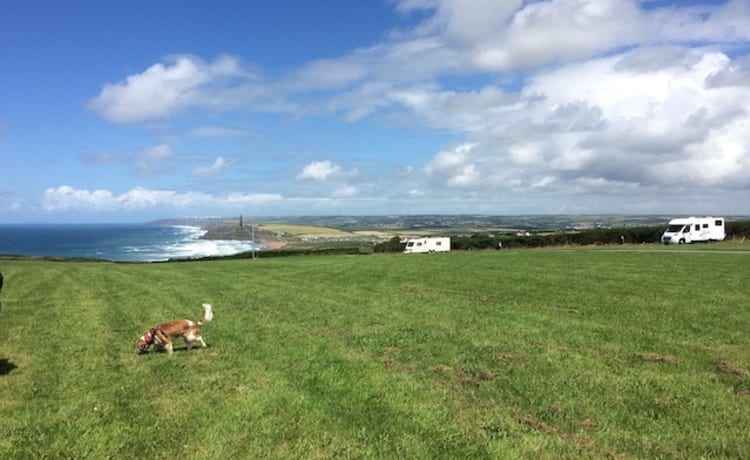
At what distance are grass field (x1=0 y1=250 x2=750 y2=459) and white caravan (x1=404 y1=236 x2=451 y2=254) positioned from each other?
5972cm

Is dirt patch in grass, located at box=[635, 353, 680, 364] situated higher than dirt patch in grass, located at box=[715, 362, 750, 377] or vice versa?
dirt patch in grass, located at box=[715, 362, 750, 377]

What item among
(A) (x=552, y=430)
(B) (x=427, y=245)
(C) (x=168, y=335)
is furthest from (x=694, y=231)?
(C) (x=168, y=335)

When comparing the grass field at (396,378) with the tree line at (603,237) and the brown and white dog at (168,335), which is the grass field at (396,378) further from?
the tree line at (603,237)

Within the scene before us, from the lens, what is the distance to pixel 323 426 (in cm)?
860

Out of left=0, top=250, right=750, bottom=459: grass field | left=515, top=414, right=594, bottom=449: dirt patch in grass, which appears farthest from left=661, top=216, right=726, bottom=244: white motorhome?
left=515, top=414, right=594, bottom=449: dirt patch in grass

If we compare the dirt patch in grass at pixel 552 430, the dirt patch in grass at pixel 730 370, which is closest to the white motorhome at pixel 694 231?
the dirt patch in grass at pixel 730 370

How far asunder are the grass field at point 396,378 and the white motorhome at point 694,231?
132ft

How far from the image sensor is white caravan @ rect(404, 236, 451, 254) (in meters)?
83.3

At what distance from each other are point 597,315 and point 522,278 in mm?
11032

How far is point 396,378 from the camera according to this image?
1121 centimetres

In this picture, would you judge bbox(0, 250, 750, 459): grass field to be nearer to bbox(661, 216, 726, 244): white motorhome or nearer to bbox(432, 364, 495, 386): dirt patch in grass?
bbox(432, 364, 495, 386): dirt patch in grass

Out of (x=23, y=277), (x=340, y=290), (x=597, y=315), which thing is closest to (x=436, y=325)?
(x=597, y=315)

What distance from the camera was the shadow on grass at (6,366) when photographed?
12116 millimetres

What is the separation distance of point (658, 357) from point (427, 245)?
71389 millimetres
